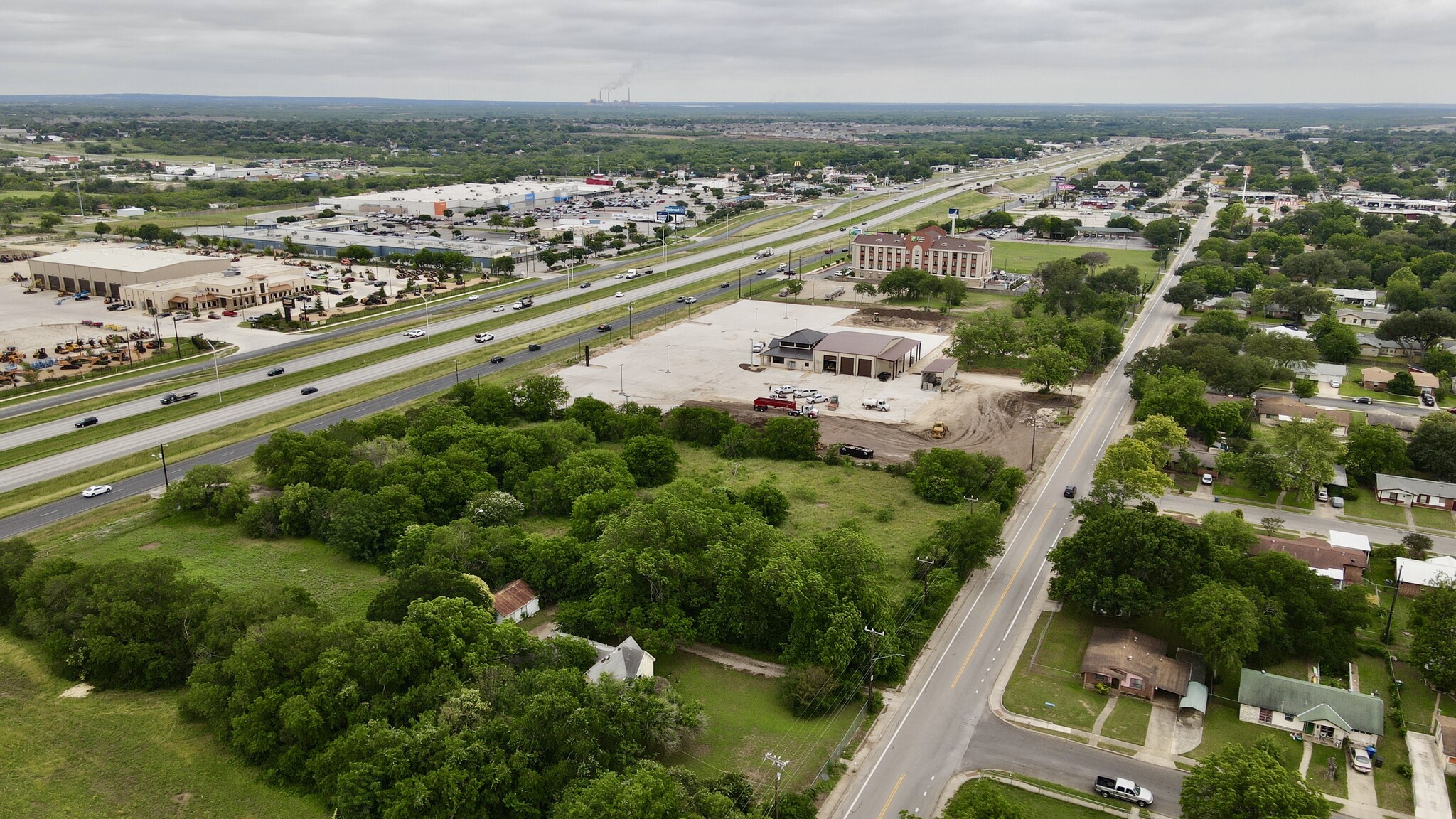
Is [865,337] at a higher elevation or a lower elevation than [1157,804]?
higher

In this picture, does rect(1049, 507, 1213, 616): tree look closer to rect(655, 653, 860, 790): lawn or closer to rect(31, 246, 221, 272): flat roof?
rect(655, 653, 860, 790): lawn

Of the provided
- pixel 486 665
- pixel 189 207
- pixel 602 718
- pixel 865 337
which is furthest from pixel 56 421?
pixel 189 207

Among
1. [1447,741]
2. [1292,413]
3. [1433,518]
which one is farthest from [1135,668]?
[1292,413]

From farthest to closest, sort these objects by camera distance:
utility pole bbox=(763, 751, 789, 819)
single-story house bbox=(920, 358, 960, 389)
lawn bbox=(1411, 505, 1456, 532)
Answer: single-story house bbox=(920, 358, 960, 389), lawn bbox=(1411, 505, 1456, 532), utility pole bbox=(763, 751, 789, 819)

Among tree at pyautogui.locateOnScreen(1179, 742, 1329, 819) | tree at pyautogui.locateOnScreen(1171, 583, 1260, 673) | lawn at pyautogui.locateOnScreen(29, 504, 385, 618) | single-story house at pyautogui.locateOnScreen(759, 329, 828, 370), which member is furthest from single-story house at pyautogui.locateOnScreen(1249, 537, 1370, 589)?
lawn at pyautogui.locateOnScreen(29, 504, 385, 618)

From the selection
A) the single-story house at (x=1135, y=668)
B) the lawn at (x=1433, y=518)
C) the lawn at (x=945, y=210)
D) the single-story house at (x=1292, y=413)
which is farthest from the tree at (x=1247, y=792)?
the lawn at (x=945, y=210)

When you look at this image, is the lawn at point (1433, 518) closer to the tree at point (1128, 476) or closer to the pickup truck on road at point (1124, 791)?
the tree at point (1128, 476)

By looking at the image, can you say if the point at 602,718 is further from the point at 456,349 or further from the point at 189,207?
the point at 189,207
